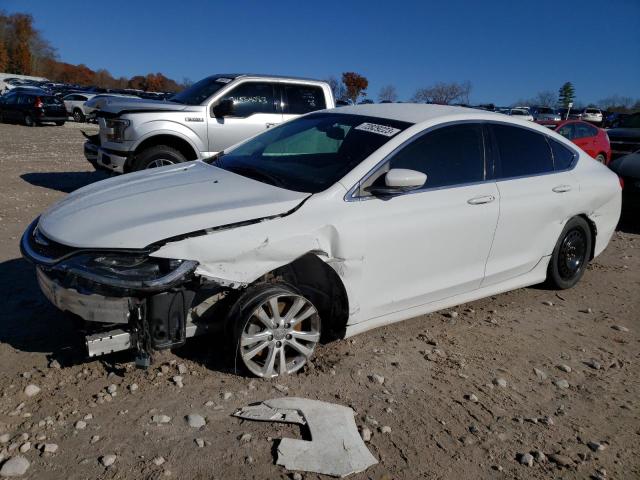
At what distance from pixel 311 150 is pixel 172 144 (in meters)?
4.56

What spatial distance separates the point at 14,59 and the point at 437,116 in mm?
98283

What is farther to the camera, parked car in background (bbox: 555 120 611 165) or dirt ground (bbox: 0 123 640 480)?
parked car in background (bbox: 555 120 611 165)

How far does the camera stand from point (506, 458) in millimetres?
2750

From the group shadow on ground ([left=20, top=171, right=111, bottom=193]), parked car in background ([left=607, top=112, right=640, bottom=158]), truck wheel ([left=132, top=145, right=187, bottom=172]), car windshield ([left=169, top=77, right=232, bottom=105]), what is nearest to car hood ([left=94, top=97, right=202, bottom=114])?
car windshield ([left=169, top=77, right=232, bottom=105])

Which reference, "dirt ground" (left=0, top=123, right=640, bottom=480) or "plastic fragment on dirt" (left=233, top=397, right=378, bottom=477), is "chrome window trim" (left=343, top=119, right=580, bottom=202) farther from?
"plastic fragment on dirt" (left=233, top=397, right=378, bottom=477)

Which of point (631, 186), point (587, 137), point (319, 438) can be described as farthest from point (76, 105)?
point (319, 438)

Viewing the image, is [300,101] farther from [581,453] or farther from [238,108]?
[581,453]

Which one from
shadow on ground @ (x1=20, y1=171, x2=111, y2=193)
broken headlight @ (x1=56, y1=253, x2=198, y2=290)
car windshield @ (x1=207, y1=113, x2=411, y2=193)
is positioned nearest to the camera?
broken headlight @ (x1=56, y1=253, x2=198, y2=290)

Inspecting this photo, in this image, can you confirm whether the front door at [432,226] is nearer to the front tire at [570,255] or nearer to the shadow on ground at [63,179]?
the front tire at [570,255]

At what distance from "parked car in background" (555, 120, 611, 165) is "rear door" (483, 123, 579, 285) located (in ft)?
30.1

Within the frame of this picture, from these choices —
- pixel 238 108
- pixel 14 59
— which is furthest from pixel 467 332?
pixel 14 59

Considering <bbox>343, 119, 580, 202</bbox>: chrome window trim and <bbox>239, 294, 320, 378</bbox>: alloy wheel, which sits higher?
<bbox>343, 119, 580, 202</bbox>: chrome window trim

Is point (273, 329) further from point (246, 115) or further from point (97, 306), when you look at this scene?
point (246, 115)

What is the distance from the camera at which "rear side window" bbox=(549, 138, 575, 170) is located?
15.5ft
